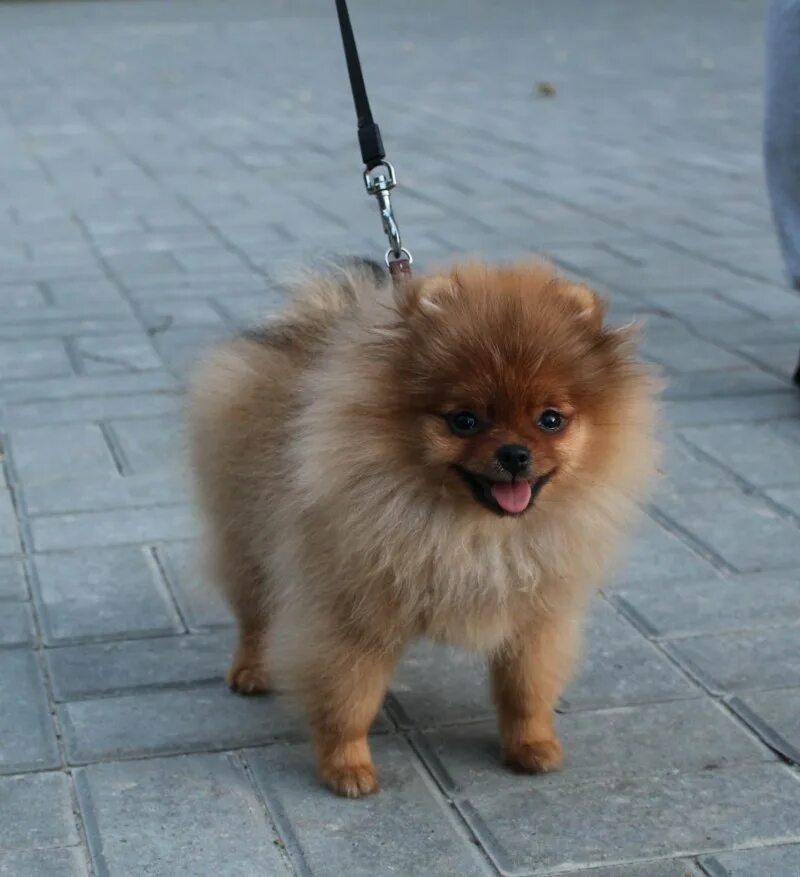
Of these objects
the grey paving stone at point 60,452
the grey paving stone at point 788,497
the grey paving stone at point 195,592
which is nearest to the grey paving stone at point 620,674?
the grey paving stone at point 195,592

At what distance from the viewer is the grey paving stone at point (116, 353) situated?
18.7ft

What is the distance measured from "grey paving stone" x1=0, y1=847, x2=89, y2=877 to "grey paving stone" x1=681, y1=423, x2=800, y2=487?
8.54 ft

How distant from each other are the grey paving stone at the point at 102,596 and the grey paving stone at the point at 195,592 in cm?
3

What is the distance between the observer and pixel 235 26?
17266 mm

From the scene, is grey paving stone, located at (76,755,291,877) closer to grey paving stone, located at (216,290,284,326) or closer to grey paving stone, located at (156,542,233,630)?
grey paving stone, located at (156,542,233,630)

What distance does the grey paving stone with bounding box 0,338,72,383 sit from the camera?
566 centimetres

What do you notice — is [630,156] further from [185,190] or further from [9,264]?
Answer: [9,264]

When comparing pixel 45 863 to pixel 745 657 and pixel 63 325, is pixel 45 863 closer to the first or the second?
pixel 745 657

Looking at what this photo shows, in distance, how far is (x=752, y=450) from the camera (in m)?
4.97

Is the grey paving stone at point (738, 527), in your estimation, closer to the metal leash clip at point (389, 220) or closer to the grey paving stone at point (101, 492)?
the metal leash clip at point (389, 220)

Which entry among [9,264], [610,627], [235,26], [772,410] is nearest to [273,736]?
[610,627]

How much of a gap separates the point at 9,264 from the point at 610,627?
169 inches

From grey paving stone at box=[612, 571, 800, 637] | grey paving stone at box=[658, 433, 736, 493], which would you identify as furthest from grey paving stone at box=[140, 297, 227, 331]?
grey paving stone at box=[612, 571, 800, 637]

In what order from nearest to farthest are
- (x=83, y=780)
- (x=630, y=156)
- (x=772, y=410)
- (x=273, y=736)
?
1. (x=83, y=780)
2. (x=273, y=736)
3. (x=772, y=410)
4. (x=630, y=156)
